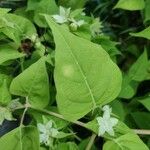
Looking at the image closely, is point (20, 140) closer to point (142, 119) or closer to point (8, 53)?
point (8, 53)

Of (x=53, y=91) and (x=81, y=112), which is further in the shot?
(x=53, y=91)

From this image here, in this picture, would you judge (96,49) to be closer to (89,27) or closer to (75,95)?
(75,95)

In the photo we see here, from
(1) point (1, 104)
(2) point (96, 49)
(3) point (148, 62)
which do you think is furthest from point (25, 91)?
(3) point (148, 62)

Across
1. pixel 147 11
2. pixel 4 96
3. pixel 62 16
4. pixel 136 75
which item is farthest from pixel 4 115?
pixel 147 11

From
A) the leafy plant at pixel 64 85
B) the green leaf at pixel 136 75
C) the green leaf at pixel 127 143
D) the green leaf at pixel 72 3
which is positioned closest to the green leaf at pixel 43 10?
the leafy plant at pixel 64 85

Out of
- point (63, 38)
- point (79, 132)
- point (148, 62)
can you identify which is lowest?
point (79, 132)

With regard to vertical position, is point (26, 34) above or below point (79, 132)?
above

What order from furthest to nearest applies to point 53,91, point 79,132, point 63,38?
point 79,132 < point 53,91 < point 63,38
